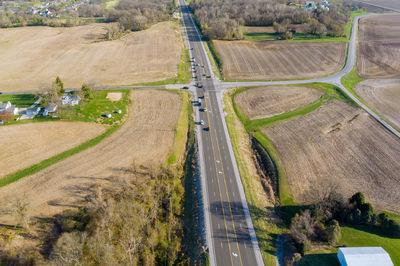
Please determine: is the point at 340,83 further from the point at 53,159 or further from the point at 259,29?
the point at 53,159

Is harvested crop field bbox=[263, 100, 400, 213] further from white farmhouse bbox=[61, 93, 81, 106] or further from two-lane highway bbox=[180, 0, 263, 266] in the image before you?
white farmhouse bbox=[61, 93, 81, 106]

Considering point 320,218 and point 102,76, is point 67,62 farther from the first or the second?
point 320,218

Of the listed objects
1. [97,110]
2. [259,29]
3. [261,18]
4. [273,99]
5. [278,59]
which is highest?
[261,18]

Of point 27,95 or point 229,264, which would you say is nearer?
point 229,264

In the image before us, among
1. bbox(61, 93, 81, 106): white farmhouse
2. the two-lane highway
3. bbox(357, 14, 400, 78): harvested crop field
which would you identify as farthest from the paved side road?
bbox(61, 93, 81, 106): white farmhouse

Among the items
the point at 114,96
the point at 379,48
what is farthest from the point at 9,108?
the point at 379,48

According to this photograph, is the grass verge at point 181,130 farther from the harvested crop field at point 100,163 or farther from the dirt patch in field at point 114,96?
the dirt patch in field at point 114,96

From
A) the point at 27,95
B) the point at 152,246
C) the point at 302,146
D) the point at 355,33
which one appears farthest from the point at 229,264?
the point at 355,33
